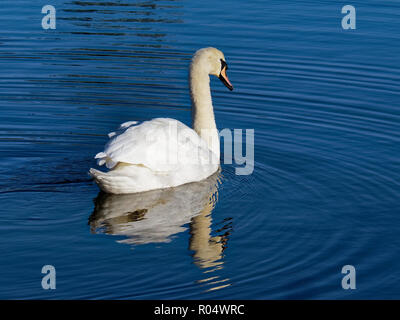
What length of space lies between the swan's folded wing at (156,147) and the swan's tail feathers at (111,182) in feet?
0.67

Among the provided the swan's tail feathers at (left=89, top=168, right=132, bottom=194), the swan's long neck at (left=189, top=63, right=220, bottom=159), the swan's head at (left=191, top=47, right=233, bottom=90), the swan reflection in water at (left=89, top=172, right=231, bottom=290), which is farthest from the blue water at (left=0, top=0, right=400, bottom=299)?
the swan's head at (left=191, top=47, right=233, bottom=90)

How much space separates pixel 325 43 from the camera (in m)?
18.2

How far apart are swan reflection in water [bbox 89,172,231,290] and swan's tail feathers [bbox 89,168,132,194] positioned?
0.38 feet

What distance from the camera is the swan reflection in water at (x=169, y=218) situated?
9.36 meters

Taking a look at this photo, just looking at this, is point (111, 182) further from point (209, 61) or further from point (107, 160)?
point (209, 61)

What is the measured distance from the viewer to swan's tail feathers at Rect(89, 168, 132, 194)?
1057cm

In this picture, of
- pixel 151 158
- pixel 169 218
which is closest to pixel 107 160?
pixel 151 158

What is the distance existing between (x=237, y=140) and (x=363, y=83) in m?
3.89

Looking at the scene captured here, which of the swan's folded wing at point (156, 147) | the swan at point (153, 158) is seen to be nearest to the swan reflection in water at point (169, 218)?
the swan at point (153, 158)

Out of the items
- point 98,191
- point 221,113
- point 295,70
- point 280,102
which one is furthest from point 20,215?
point 295,70

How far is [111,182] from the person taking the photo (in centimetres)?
1076

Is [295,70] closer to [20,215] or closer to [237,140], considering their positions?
[237,140]

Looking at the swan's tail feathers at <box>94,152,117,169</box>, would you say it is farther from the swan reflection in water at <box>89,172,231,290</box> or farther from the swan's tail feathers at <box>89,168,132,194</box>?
the swan reflection in water at <box>89,172,231,290</box>

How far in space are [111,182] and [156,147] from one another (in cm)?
80
